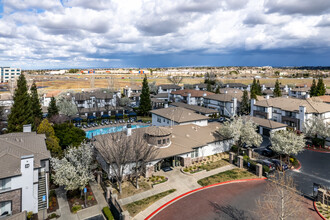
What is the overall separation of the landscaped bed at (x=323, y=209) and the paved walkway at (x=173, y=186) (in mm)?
11597

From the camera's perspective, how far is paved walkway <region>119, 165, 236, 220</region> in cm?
2227

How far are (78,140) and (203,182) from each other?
22.9 m

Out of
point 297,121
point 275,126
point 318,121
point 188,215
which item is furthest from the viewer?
point 297,121

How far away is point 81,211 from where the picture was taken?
21.6 m

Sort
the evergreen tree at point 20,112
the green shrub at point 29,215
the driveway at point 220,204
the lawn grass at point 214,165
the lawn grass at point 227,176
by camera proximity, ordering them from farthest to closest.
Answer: the evergreen tree at point 20,112 < the lawn grass at point 214,165 < the lawn grass at point 227,176 < the driveway at point 220,204 < the green shrub at point 29,215

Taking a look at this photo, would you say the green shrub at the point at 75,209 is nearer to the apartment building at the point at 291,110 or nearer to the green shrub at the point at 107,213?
the green shrub at the point at 107,213

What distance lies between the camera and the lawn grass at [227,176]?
27.3m

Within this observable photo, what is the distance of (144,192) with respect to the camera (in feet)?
81.3

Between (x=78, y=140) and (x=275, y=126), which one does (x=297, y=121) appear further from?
(x=78, y=140)

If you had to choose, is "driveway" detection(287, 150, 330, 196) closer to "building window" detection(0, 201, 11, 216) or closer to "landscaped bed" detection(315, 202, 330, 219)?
"landscaped bed" detection(315, 202, 330, 219)

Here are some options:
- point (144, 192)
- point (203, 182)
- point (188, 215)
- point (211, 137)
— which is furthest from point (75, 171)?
point (211, 137)

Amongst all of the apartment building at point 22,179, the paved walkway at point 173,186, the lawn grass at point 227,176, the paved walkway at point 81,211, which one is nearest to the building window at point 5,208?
the apartment building at point 22,179

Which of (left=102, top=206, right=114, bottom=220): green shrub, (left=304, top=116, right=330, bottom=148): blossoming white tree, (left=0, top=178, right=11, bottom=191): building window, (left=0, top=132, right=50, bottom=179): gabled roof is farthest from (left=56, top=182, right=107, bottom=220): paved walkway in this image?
(left=304, top=116, right=330, bottom=148): blossoming white tree

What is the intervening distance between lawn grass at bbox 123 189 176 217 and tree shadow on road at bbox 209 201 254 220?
6.04 m
